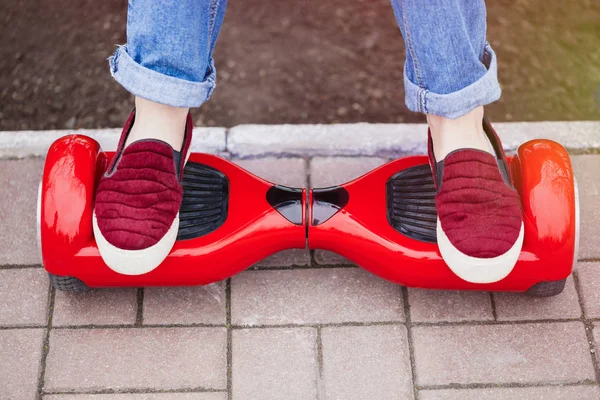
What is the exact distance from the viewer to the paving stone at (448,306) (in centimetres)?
184

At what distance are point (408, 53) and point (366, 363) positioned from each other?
0.78 m

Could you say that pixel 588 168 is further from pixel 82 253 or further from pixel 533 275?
pixel 82 253

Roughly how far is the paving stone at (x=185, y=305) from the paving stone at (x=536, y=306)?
75 cm

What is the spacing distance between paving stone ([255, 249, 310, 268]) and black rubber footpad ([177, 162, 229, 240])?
0.79ft

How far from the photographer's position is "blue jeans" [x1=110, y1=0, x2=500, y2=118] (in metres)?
1.47

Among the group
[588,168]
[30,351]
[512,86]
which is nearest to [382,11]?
[512,86]

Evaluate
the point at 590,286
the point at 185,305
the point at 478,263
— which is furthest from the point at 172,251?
the point at 590,286

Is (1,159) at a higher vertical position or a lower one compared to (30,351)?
higher

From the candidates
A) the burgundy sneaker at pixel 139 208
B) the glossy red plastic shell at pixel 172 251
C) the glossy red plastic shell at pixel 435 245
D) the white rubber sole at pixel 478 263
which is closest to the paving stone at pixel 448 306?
the glossy red plastic shell at pixel 435 245

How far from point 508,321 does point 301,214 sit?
0.62 m

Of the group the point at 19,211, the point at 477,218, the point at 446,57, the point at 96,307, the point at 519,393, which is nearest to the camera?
the point at 446,57

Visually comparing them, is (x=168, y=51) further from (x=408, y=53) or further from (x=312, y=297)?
(x=312, y=297)

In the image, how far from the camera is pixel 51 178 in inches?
65.7

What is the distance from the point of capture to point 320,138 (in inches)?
85.1
